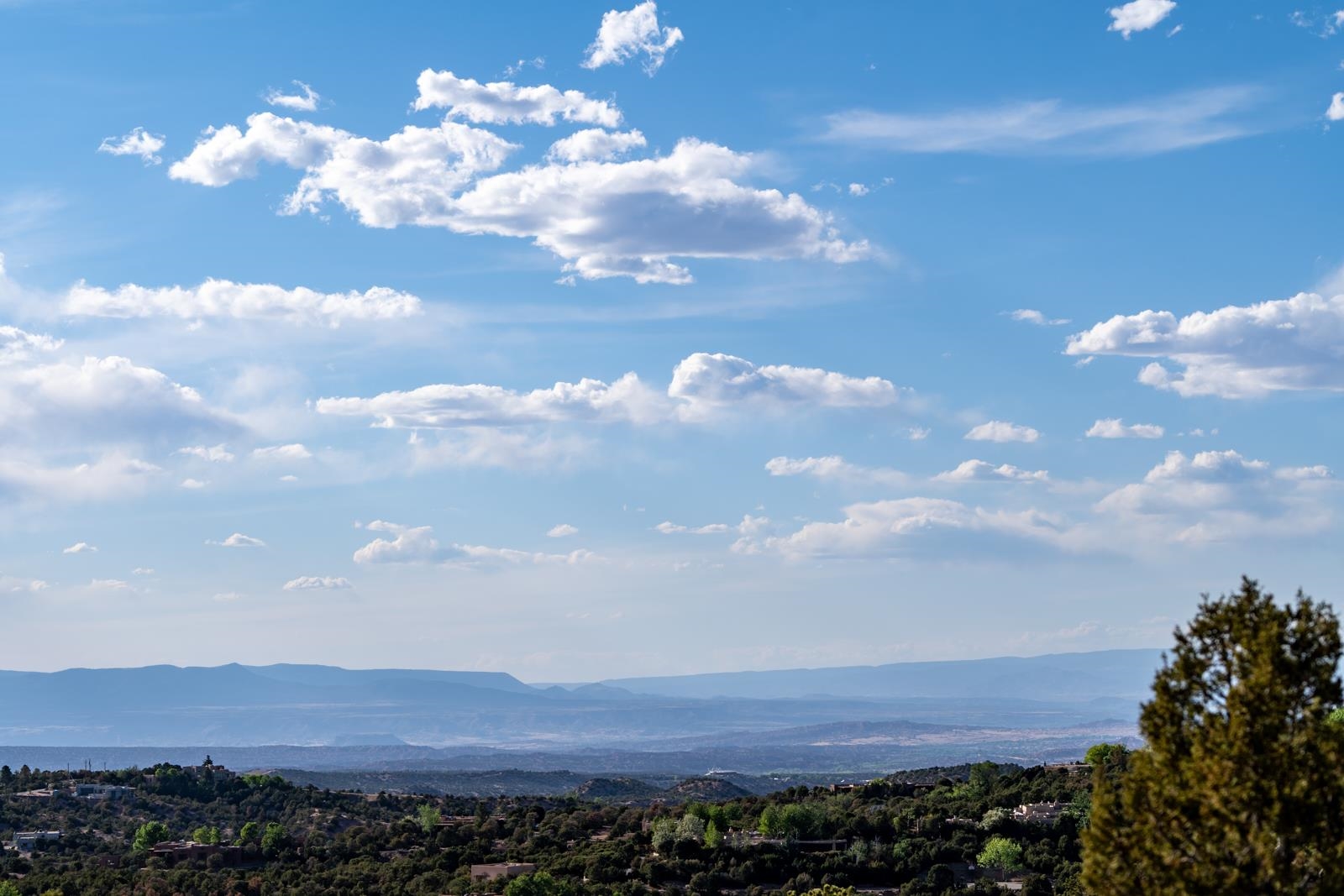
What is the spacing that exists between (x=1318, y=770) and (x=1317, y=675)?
1419 millimetres

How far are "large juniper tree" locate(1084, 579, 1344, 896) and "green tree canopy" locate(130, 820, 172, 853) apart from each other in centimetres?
8669

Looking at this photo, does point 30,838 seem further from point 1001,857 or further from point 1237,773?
point 1237,773

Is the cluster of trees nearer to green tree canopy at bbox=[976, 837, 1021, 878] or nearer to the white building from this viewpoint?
green tree canopy at bbox=[976, 837, 1021, 878]

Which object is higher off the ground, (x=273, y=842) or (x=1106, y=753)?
(x=1106, y=753)

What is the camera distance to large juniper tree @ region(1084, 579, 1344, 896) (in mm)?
20906

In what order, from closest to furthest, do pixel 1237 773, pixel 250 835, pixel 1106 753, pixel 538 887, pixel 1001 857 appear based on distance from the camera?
pixel 1237 773 → pixel 538 887 → pixel 1001 857 → pixel 1106 753 → pixel 250 835

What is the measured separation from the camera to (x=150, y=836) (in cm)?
10125

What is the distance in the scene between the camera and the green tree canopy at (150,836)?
325 ft

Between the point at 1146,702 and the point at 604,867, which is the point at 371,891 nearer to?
the point at 604,867

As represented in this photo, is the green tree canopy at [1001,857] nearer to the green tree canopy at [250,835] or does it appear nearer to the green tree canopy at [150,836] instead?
the green tree canopy at [250,835]

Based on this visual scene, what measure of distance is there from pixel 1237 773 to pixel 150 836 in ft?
302

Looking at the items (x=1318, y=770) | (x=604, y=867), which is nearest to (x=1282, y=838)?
(x=1318, y=770)

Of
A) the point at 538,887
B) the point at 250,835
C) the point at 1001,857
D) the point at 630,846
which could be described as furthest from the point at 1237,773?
the point at 250,835

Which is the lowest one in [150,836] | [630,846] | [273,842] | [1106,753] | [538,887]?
[150,836]
